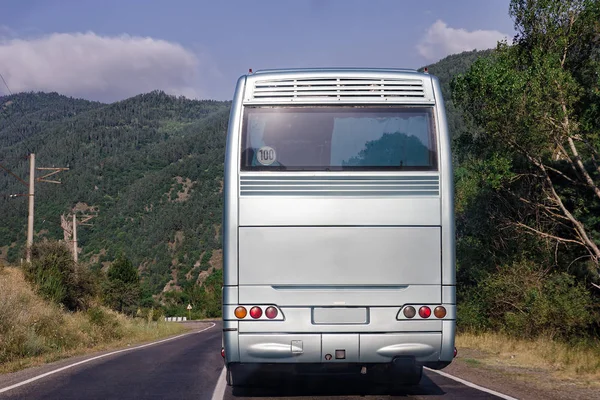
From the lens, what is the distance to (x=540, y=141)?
22.0 meters

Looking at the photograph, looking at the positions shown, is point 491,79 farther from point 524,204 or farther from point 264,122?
point 264,122

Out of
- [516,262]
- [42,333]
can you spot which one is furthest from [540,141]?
[42,333]

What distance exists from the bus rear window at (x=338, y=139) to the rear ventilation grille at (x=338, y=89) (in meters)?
0.16

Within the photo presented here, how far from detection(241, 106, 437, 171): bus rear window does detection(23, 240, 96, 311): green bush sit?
24.0m

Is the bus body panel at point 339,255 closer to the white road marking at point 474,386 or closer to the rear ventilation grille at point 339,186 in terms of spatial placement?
the rear ventilation grille at point 339,186

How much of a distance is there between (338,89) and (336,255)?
2138 millimetres

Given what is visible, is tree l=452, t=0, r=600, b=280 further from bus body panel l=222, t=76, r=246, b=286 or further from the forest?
bus body panel l=222, t=76, r=246, b=286

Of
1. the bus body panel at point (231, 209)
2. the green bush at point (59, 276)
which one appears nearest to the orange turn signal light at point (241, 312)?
the bus body panel at point (231, 209)

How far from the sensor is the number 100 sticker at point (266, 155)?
28.9 feet

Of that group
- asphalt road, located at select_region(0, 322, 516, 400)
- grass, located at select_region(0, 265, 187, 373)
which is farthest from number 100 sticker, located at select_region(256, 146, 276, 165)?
grass, located at select_region(0, 265, 187, 373)

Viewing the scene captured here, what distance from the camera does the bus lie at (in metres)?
8.59

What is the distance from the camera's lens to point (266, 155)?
885 centimetres

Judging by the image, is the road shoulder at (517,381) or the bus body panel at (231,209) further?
the road shoulder at (517,381)

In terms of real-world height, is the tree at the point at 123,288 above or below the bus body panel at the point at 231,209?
below
